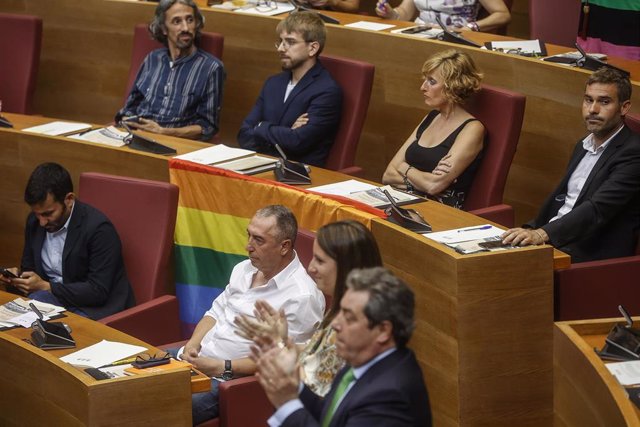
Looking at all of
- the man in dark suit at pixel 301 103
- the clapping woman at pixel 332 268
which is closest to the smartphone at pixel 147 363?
the clapping woman at pixel 332 268

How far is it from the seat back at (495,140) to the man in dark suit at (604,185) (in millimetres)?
295

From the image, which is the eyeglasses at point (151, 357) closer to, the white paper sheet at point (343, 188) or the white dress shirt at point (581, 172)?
the white paper sheet at point (343, 188)

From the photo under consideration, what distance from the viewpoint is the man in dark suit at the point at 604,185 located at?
383cm

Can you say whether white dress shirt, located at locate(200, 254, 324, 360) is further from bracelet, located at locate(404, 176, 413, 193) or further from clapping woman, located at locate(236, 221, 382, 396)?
bracelet, located at locate(404, 176, 413, 193)

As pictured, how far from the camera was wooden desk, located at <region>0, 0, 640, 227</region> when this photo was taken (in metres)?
4.73

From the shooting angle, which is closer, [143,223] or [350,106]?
[143,223]

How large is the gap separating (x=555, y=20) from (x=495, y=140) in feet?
5.17

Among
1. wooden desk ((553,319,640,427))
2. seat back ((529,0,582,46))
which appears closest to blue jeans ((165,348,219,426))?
wooden desk ((553,319,640,427))

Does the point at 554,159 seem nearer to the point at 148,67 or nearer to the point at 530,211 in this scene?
the point at 530,211

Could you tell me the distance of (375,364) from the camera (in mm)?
2412

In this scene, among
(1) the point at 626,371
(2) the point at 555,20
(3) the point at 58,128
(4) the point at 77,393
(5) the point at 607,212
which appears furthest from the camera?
(2) the point at 555,20

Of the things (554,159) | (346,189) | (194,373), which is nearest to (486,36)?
(554,159)

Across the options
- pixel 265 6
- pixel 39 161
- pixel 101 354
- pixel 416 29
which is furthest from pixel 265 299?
pixel 265 6

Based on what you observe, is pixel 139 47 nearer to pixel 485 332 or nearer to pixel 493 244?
pixel 493 244
